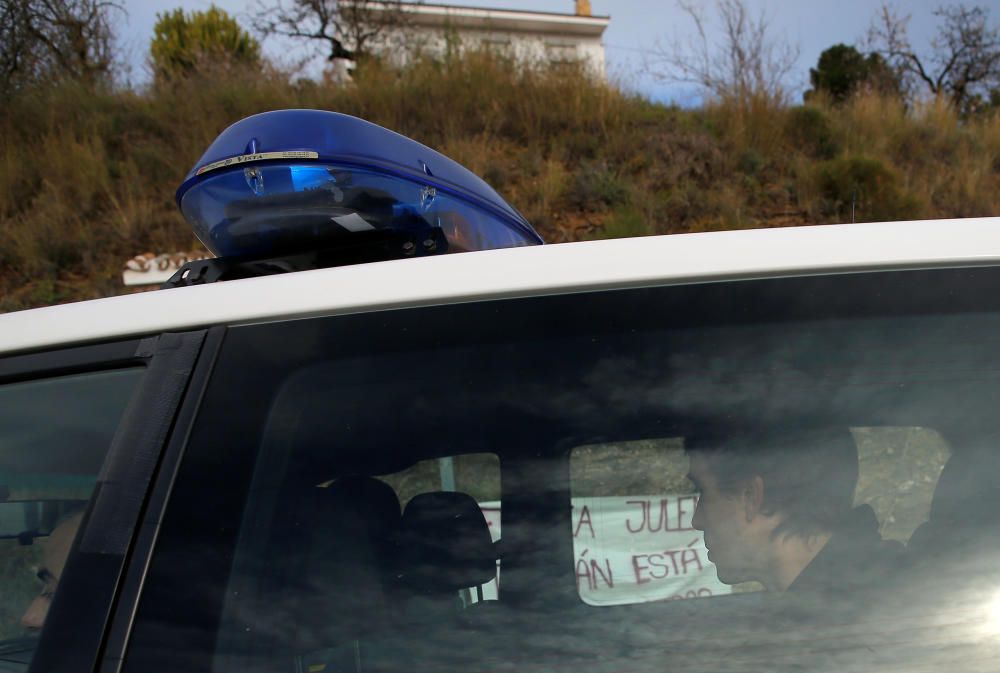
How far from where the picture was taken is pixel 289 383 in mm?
1112

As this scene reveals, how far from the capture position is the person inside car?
1.11m

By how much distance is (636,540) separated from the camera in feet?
3.65

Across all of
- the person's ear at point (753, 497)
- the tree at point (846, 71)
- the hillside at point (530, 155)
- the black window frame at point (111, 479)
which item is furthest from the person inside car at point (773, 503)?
the tree at point (846, 71)

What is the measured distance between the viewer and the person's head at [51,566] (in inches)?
41.6

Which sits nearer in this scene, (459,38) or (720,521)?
(720,521)

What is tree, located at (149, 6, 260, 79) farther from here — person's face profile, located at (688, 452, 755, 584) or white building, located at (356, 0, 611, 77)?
person's face profile, located at (688, 452, 755, 584)

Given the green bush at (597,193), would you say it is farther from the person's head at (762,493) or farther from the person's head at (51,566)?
the person's head at (51,566)

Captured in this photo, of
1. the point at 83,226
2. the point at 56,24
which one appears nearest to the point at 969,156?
the point at 83,226

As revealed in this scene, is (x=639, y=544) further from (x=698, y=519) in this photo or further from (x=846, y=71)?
(x=846, y=71)

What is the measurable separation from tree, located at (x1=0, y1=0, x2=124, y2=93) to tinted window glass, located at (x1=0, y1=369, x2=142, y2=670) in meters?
10.4

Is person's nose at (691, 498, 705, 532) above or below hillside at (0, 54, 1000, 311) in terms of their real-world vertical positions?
below

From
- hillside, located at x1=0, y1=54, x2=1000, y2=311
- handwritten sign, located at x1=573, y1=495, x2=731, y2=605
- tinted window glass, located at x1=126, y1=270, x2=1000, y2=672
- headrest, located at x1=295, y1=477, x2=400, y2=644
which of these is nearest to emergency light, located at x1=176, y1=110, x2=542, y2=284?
tinted window glass, located at x1=126, y1=270, x2=1000, y2=672

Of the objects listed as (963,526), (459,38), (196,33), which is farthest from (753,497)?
(196,33)

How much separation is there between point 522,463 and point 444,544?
151 mm
